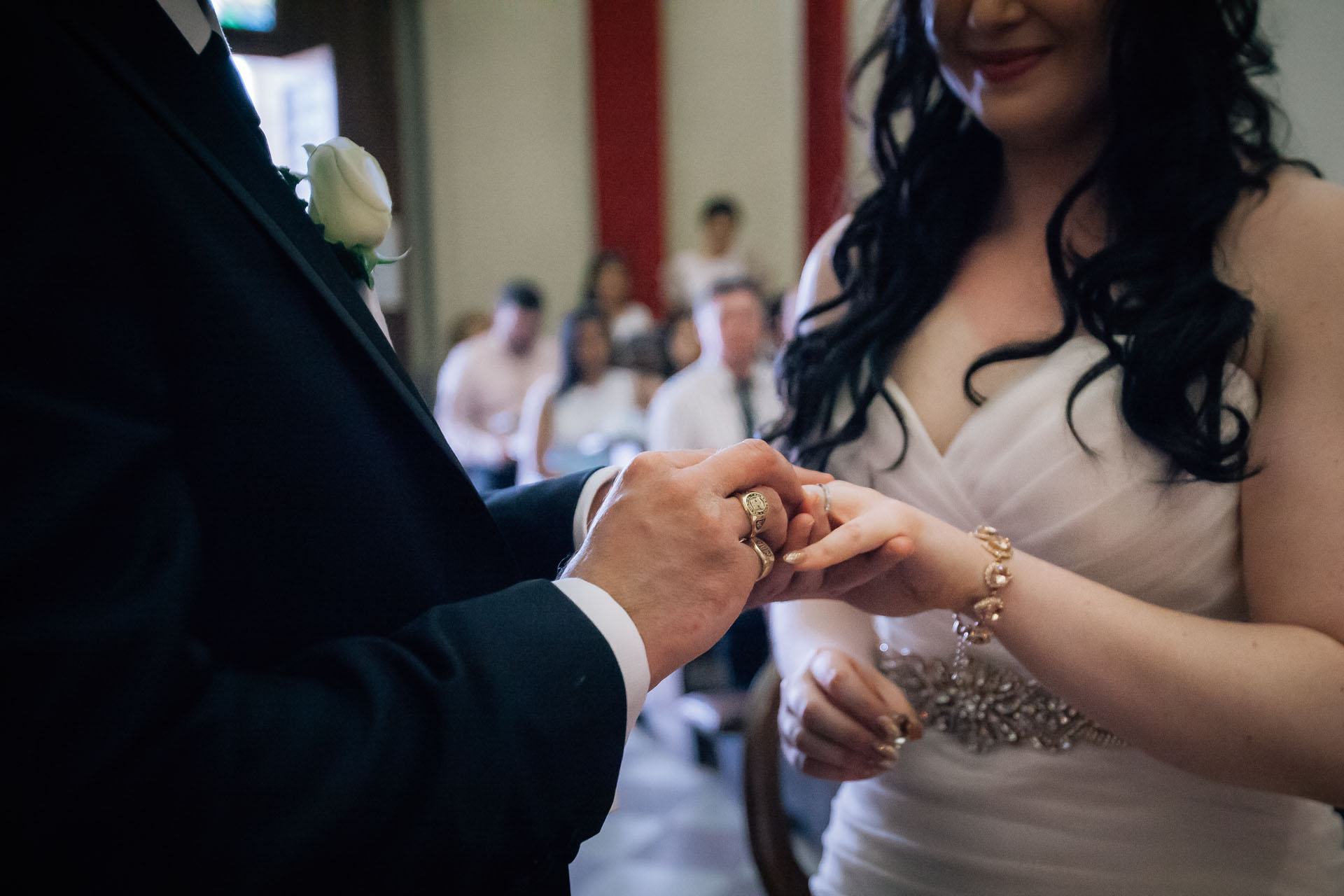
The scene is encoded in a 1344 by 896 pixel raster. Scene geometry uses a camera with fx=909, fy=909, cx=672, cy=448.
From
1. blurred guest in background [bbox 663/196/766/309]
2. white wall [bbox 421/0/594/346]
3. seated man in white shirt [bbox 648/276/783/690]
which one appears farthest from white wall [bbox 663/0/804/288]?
seated man in white shirt [bbox 648/276/783/690]

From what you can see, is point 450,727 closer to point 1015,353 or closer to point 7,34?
point 7,34

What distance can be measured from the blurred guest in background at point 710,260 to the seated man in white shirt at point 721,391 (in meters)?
3.17

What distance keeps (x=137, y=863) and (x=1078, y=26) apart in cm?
130

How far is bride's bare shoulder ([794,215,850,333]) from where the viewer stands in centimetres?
154

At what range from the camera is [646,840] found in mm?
3057

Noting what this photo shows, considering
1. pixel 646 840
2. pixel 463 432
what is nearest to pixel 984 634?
pixel 646 840

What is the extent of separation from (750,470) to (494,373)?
17.5 feet

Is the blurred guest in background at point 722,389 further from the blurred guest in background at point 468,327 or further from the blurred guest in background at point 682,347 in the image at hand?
the blurred guest in background at point 468,327

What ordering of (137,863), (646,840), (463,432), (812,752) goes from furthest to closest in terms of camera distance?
1. (463,432)
2. (646,840)
3. (812,752)
4. (137,863)

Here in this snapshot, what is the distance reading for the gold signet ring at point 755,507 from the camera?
0.91m

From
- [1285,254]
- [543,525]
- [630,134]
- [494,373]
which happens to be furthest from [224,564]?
[630,134]

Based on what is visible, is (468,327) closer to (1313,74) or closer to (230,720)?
(1313,74)

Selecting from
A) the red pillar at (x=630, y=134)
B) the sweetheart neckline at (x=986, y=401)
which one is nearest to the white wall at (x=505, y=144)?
the red pillar at (x=630, y=134)

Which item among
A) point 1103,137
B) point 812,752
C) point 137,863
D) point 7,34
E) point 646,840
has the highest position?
point 7,34
